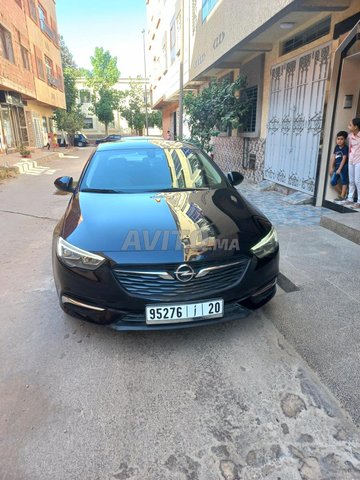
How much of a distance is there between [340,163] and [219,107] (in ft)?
15.3

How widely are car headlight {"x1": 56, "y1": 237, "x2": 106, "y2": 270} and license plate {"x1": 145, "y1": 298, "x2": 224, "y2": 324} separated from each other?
462 mm

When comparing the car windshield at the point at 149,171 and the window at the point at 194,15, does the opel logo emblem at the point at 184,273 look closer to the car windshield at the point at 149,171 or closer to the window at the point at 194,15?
the car windshield at the point at 149,171

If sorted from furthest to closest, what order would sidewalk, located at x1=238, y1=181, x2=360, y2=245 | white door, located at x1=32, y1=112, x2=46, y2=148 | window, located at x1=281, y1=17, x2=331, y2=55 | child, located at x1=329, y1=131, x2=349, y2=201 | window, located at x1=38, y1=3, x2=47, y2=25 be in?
white door, located at x1=32, y1=112, x2=46, y2=148
window, located at x1=38, y1=3, x2=47, y2=25
window, located at x1=281, y1=17, x2=331, y2=55
child, located at x1=329, y1=131, x2=349, y2=201
sidewalk, located at x1=238, y1=181, x2=360, y2=245

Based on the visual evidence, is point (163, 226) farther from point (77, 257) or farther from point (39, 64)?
point (39, 64)

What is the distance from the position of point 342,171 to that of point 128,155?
401 centimetres

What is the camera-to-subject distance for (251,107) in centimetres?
983

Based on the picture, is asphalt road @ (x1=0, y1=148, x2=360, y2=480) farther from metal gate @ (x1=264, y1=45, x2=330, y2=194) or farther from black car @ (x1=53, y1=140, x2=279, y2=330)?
metal gate @ (x1=264, y1=45, x2=330, y2=194)

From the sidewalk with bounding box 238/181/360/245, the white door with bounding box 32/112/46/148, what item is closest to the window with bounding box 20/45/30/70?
the white door with bounding box 32/112/46/148

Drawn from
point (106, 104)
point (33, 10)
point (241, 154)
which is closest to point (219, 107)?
point (241, 154)

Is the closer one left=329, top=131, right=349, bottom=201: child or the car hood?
the car hood

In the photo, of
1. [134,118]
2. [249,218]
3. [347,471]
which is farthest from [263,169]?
[134,118]

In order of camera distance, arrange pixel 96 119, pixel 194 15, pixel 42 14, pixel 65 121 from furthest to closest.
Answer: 1. pixel 96 119
2. pixel 65 121
3. pixel 42 14
4. pixel 194 15

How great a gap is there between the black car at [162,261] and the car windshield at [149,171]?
14.2 inches

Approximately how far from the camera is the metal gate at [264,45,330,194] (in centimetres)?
652
